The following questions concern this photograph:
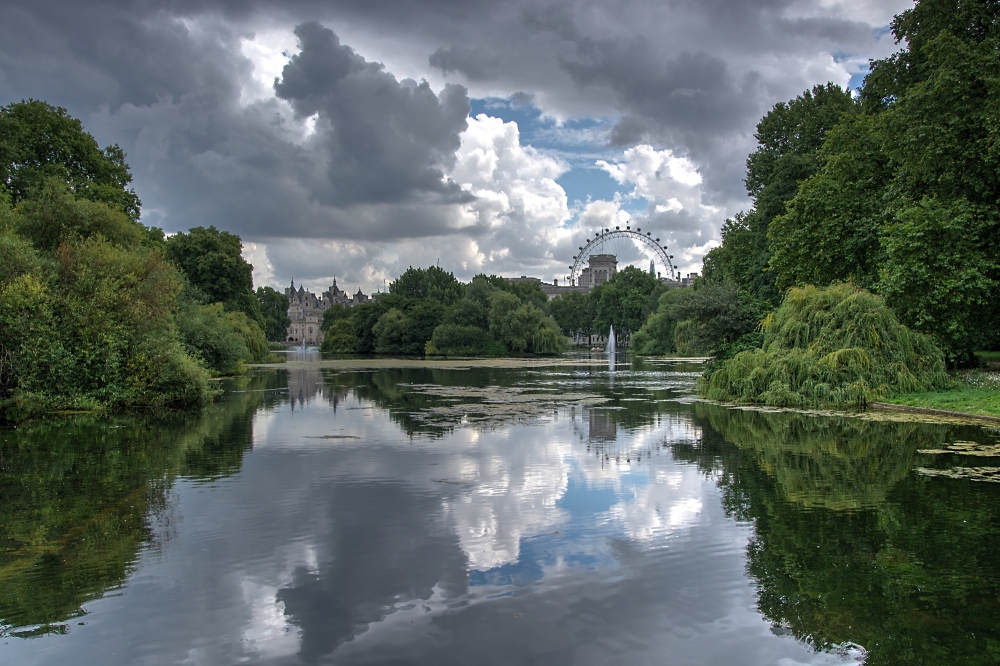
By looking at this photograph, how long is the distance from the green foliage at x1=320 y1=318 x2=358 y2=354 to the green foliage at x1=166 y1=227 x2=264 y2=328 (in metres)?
42.7

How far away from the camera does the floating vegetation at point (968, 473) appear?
34.9 ft

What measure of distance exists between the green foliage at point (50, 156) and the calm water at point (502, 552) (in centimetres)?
2394

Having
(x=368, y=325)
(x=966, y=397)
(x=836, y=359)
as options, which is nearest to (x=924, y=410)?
(x=966, y=397)

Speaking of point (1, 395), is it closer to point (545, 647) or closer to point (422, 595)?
point (422, 595)

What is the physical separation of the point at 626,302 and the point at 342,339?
47.2m

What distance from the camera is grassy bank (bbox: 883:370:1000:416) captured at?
17.9 m

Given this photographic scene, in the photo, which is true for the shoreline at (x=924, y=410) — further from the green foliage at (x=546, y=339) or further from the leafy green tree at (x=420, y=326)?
the leafy green tree at (x=420, y=326)

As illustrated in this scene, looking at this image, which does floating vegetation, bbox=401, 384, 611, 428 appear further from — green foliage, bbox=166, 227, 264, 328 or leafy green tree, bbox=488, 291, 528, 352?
leafy green tree, bbox=488, 291, 528, 352

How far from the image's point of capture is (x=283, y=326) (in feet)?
559

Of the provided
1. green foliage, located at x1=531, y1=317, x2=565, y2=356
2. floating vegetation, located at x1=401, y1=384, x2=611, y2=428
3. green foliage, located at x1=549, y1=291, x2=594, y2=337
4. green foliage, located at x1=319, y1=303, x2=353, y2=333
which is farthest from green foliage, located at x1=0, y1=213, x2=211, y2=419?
green foliage, located at x1=549, y1=291, x2=594, y2=337

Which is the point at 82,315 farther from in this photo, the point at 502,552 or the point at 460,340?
the point at 460,340

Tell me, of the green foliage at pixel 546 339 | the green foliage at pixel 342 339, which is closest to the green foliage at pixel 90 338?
the green foliage at pixel 546 339

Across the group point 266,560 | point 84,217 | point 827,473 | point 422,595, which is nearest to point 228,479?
point 266,560

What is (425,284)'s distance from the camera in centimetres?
11944
